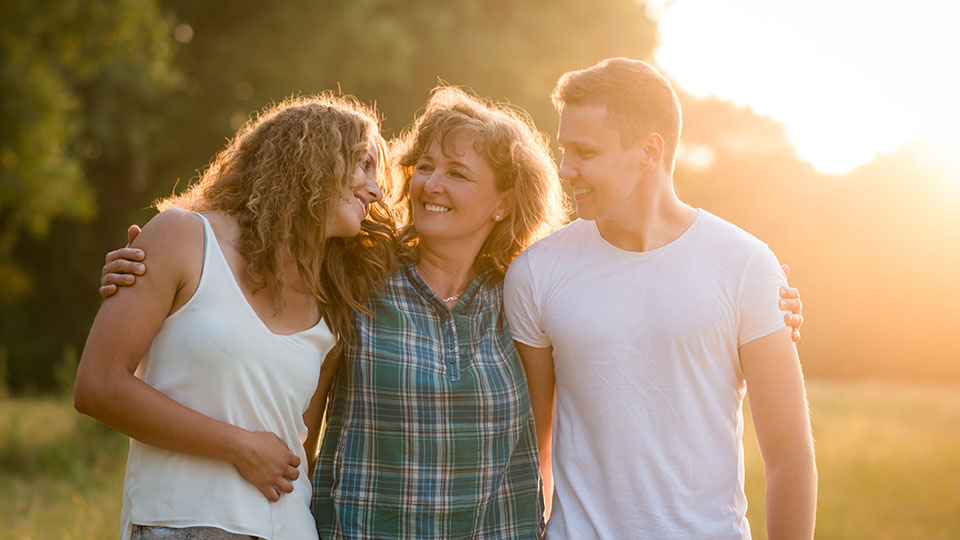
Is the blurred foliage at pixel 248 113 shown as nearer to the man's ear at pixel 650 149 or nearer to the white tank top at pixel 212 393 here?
the white tank top at pixel 212 393

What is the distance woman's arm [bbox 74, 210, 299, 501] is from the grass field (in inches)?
111

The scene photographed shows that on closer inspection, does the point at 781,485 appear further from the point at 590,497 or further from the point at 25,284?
the point at 25,284

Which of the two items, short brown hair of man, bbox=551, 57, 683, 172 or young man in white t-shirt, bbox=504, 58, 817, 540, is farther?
short brown hair of man, bbox=551, 57, 683, 172

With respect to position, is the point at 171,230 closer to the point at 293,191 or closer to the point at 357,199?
the point at 293,191

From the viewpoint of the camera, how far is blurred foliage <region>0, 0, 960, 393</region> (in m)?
10.9

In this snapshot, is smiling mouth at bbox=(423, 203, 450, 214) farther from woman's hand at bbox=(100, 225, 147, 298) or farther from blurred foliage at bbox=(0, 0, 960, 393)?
blurred foliage at bbox=(0, 0, 960, 393)

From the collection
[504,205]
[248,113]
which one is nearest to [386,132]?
[248,113]

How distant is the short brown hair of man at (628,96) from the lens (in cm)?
322

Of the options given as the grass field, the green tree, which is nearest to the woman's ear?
the grass field

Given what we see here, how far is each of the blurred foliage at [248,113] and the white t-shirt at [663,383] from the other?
682 centimetres

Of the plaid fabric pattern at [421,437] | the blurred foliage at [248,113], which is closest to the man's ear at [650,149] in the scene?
the plaid fabric pattern at [421,437]

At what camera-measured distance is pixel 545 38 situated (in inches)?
581

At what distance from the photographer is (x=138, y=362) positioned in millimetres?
2670

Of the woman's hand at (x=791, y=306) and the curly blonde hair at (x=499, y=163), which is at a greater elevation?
the curly blonde hair at (x=499, y=163)
